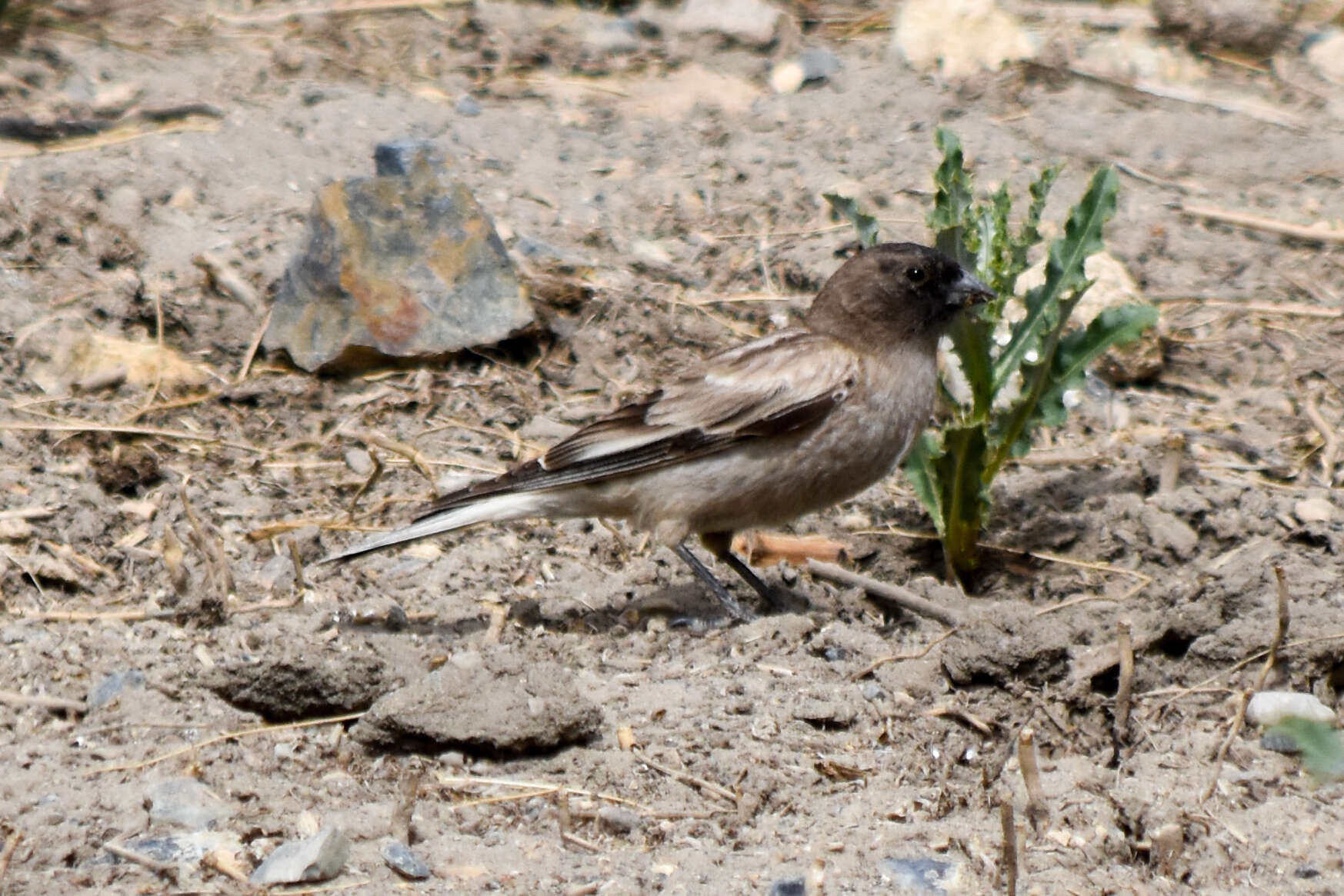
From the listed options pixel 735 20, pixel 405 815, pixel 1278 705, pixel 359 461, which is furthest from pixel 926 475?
pixel 735 20

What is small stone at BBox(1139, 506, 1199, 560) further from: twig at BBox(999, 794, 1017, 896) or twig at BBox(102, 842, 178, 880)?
twig at BBox(102, 842, 178, 880)

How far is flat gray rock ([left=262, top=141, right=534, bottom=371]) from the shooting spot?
700cm

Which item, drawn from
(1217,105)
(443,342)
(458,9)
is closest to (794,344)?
(443,342)

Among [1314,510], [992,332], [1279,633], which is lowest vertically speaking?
[1314,510]

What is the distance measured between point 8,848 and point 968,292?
144 inches

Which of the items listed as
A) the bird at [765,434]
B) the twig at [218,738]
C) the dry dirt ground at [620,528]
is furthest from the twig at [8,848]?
the bird at [765,434]

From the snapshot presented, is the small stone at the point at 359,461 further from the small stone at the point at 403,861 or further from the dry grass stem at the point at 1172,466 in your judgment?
the dry grass stem at the point at 1172,466

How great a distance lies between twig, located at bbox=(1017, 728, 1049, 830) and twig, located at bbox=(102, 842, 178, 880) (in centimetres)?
186

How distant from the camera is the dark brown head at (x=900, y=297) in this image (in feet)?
19.2

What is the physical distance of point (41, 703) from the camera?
4.53 meters

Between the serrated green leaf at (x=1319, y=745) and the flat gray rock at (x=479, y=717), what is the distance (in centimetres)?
285

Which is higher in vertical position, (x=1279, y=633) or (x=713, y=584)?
(x=1279, y=633)

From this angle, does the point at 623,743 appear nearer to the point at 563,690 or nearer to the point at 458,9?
the point at 563,690

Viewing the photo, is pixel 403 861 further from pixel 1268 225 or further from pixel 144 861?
pixel 1268 225
